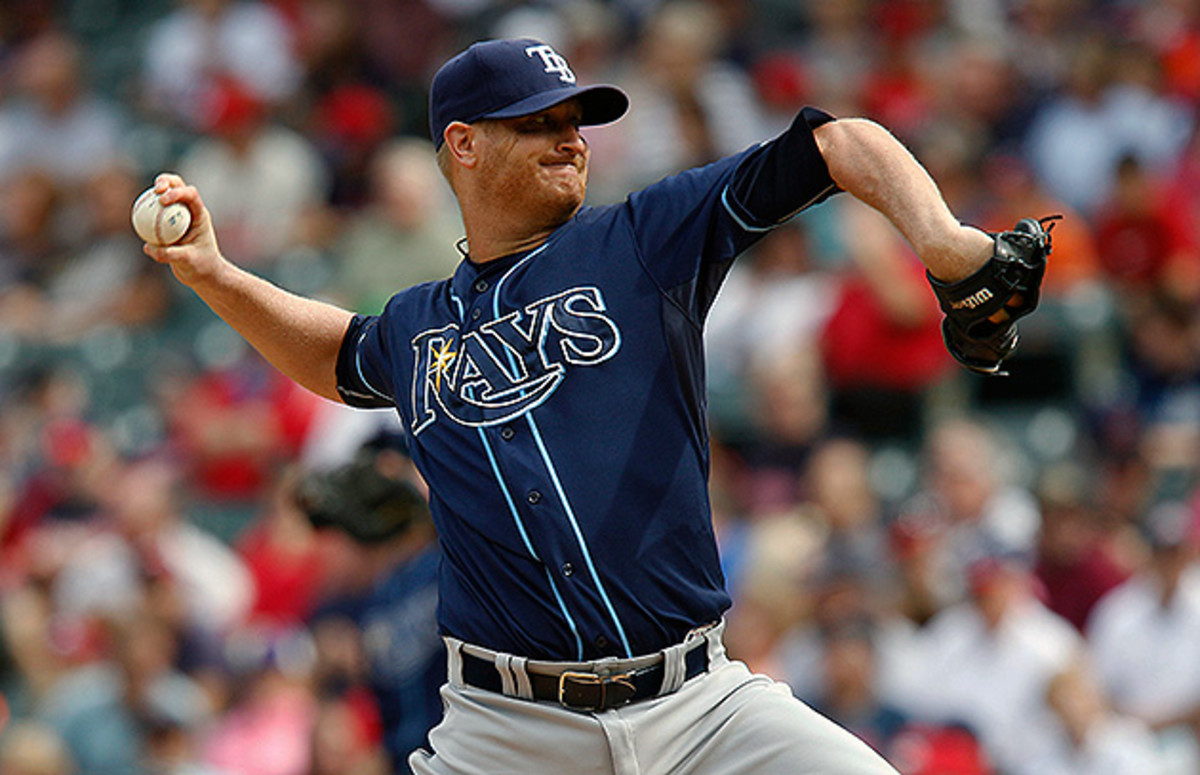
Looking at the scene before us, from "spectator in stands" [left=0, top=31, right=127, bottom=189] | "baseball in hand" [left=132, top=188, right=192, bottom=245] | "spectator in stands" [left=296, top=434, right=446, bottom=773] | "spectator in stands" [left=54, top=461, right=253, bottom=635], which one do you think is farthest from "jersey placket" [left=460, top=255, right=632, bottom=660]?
"spectator in stands" [left=0, top=31, right=127, bottom=189]

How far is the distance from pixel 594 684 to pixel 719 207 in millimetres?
980

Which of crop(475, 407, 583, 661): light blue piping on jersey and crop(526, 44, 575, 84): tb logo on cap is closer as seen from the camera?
crop(475, 407, 583, 661): light blue piping on jersey

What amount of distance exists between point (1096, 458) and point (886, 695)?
6.07ft

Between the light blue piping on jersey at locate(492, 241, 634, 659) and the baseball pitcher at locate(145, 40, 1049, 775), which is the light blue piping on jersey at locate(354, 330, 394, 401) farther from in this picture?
the light blue piping on jersey at locate(492, 241, 634, 659)

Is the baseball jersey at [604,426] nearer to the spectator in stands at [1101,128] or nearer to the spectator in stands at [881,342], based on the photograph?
the spectator in stands at [881,342]

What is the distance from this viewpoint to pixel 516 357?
3643 mm

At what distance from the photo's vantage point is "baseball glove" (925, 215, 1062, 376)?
3180 millimetres

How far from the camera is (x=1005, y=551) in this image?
741 centimetres

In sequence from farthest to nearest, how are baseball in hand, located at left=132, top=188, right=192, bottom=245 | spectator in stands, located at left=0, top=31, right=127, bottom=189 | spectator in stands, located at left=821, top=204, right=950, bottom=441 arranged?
spectator in stands, located at left=0, top=31, right=127, bottom=189 → spectator in stands, located at left=821, top=204, right=950, bottom=441 → baseball in hand, located at left=132, top=188, right=192, bottom=245

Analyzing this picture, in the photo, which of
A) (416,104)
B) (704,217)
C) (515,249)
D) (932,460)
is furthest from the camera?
(416,104)

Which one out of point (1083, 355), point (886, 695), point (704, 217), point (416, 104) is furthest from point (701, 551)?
point (416, 104)

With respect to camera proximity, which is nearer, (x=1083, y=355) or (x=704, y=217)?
(x=704, y=217)

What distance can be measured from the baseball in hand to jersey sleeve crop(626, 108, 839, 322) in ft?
3.49

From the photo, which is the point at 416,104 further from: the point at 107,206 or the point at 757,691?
the point at 757,691
